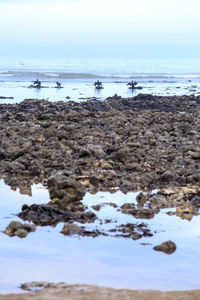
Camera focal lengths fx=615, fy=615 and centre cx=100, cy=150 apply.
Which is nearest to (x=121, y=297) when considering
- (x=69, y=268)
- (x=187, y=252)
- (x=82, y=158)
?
(x=69, y=268)

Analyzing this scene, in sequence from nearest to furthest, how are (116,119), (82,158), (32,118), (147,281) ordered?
(147,281), (82,158), (116,119), (32,118)

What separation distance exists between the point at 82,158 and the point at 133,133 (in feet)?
12.1

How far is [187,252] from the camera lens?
7066 mm

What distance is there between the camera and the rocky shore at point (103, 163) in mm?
8609

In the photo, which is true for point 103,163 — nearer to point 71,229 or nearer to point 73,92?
point 71,229

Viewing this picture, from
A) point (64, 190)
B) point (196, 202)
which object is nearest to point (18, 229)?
point (64, 190)

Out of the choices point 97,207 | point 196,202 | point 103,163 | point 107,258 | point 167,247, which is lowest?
point 107,258

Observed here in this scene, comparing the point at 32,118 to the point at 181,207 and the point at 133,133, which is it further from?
the point at 181,207

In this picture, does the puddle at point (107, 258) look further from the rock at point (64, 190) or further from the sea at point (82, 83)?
the sea at point (82, 83)

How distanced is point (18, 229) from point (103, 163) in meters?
3.94

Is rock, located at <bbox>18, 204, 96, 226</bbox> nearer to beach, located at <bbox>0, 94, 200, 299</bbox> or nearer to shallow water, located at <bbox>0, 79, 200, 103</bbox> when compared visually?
beach, located at <bbox>0, 94, 200, 299</bbox>

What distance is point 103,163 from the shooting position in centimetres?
1127

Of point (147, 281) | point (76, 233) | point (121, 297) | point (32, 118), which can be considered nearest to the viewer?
point (121, 297)

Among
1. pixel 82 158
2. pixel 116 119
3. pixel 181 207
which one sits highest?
pixel 116 119
